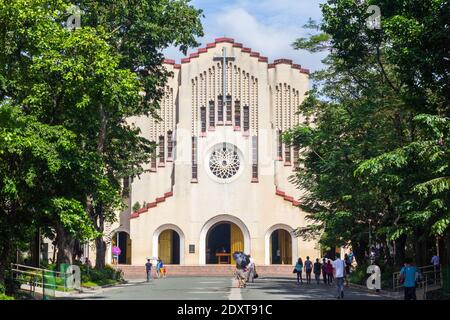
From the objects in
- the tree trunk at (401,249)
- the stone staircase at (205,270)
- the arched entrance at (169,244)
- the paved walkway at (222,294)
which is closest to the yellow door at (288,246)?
the stone staircase at (205,270)

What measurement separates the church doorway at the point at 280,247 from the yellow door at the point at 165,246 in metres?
7.92

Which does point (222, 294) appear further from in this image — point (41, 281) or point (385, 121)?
point (385, 121)

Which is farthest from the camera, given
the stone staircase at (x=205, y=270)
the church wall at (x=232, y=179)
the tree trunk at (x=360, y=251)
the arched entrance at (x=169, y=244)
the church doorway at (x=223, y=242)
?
the church doorway at (x=223, y=242)

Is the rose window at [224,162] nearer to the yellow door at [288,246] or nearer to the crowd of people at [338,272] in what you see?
the yellow door at [288,246]

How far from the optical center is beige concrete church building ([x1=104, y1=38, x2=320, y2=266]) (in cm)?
5347

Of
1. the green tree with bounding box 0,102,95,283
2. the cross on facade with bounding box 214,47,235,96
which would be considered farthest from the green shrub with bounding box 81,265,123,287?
the cross on facade with bounding box 214,47,235,96

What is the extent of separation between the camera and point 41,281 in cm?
2653

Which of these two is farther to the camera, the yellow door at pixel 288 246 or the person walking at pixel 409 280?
the yellow door at pixel 288 246

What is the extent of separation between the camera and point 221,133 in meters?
55.5

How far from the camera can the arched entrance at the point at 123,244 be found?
188ft

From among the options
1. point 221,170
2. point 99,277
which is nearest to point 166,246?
point 221,170

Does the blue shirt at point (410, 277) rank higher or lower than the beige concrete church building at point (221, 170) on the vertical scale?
lower

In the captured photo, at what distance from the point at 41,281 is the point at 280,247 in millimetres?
31387

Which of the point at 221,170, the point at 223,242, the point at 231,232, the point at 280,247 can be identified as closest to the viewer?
the point at 231,232
